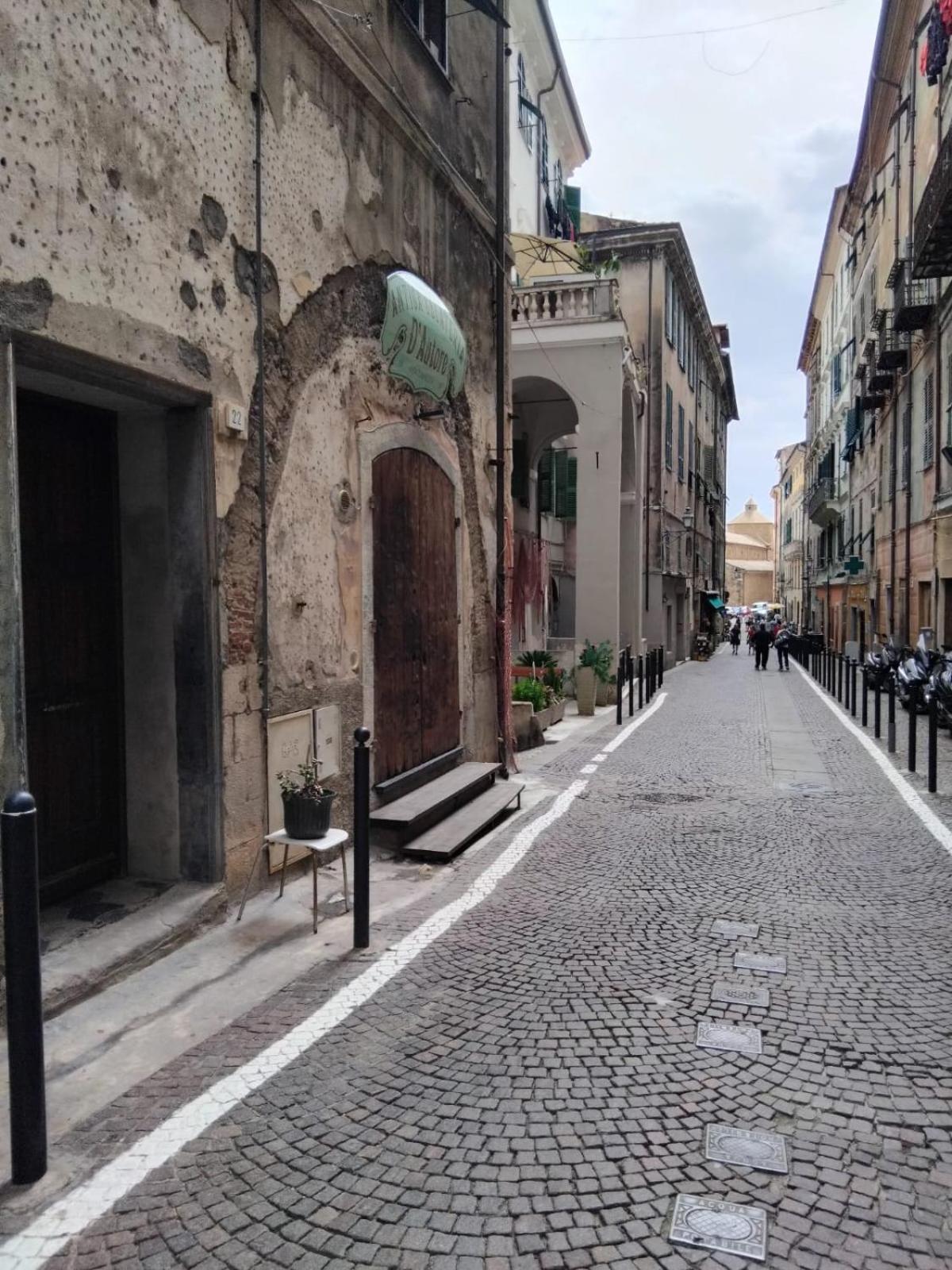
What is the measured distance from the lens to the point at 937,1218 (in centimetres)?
257

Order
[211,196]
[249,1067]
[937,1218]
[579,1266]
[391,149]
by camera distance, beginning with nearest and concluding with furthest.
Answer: [579,1266] → [937,1218] → [249,1067] → [211,196] → [391,149]

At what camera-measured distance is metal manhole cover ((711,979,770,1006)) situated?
13.1 feet

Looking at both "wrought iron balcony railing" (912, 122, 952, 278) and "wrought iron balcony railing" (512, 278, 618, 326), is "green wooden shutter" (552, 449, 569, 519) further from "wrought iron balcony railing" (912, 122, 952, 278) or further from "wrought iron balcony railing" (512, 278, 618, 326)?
"wrought iron balcony railing" (912, 122, 952, 278)

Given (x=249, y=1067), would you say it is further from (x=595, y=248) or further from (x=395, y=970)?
(x=595, y=248)

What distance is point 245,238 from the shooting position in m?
5.14

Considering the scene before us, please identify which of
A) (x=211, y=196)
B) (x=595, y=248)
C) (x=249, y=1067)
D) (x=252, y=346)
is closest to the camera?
(x=249, y=1067)

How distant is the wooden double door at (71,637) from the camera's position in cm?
450

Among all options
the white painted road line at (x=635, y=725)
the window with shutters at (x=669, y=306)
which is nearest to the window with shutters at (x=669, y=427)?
the window with shutters at (x=669, y=306)

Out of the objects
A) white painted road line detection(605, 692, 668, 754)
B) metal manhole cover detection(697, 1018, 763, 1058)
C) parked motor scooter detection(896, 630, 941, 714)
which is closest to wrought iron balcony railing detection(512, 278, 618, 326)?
white painted road line detection(605, 692, 668, 754)

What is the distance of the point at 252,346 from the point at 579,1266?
15.3ft

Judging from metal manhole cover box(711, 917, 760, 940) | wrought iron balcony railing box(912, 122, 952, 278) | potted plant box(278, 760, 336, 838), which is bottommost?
metal manhole cover box(711, 917, 760, 940)

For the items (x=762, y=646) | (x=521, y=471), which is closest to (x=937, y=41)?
(x=521, y=471)

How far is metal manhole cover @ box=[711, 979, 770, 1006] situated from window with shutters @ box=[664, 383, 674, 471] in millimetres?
26268

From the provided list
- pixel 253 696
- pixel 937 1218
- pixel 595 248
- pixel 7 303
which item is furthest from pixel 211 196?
pixel 595 248
